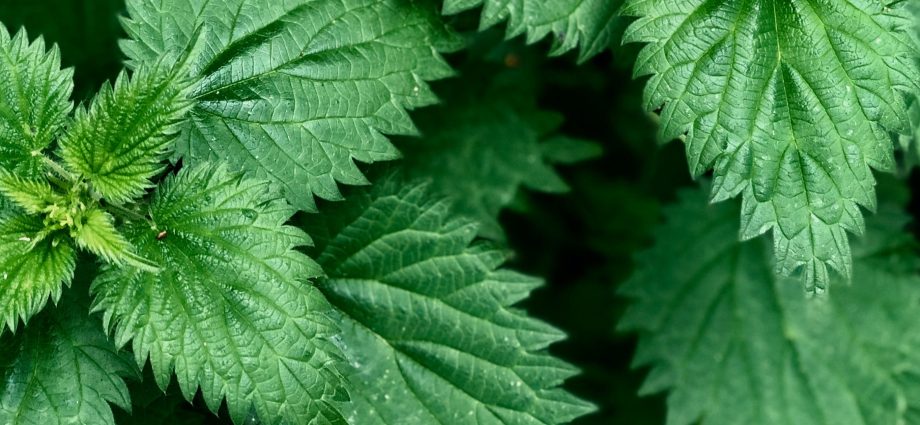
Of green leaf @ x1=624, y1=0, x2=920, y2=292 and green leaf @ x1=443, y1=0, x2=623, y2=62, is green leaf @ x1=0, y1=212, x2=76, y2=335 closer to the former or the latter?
green leaf @ x1=443, y1=0, x2=623, y2=62

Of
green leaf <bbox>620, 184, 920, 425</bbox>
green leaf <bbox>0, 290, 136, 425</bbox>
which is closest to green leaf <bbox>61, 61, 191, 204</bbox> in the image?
green leaf <bbox>0, 290, 136, 425</bbox>

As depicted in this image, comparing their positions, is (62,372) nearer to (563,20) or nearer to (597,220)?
(563,20)

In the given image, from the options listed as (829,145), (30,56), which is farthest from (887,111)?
(30,56)

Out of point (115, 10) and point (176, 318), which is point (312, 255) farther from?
point (115, 10)

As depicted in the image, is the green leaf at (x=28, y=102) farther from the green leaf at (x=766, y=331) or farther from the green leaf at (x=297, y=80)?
the green leaf at (x=766, y=331)

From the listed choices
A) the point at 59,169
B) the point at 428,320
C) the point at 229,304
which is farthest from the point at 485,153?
the point at 59,169

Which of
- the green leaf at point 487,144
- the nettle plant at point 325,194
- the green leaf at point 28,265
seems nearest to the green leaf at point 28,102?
the nettle plant at point 325,194
